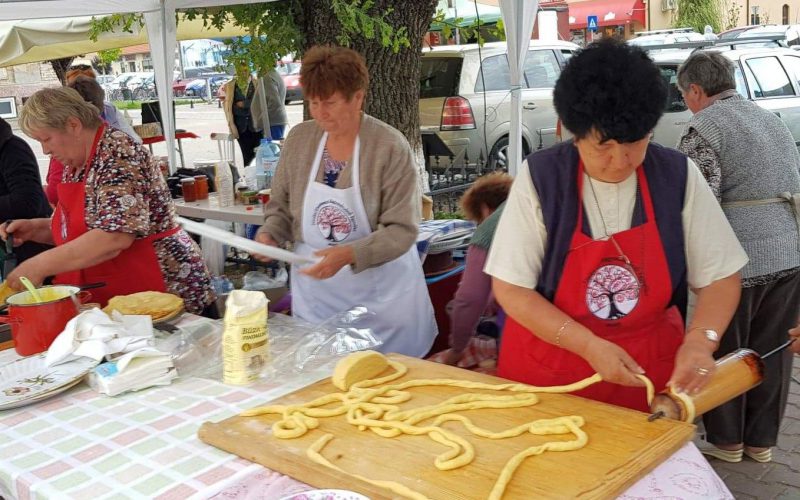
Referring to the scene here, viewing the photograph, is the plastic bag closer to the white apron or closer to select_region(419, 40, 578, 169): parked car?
the white apron

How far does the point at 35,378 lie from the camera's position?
2.01 meters

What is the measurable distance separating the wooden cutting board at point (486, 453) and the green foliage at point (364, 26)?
3.32 metres

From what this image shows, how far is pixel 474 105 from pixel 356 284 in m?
6.80

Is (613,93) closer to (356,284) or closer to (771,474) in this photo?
(356,284)

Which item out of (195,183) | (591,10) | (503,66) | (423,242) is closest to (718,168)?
(423,242)

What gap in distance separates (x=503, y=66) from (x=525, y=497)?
852cm

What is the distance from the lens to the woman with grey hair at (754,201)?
3123 millimetres

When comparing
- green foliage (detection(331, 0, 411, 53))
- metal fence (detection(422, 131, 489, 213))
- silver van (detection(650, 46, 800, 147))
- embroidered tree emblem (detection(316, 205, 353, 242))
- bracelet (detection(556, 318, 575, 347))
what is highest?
green foliage (detection(331, 0, 411, 53))

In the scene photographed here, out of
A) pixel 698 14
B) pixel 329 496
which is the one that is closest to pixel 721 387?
pixel 329 496

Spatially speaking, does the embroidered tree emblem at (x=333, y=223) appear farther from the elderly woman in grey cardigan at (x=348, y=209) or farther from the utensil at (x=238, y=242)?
the utensil at (x=238, y=242)

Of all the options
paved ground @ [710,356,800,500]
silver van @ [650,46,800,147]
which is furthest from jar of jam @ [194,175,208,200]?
silver van @ [650,46,800,147]

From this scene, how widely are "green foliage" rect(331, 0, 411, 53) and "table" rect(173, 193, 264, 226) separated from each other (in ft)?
3.89

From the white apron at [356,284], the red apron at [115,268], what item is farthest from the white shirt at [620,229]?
the red apron at [115,268]

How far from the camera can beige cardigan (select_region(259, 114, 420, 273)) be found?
2.60 metres
